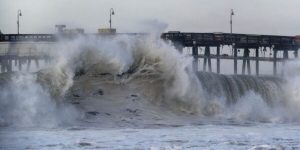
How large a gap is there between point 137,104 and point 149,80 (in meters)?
3.01

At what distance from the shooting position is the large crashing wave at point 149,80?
32.2 meters

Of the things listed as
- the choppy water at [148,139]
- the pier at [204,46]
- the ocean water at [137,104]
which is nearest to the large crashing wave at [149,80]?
the ocean water at [137,104]

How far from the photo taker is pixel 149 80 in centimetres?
3631

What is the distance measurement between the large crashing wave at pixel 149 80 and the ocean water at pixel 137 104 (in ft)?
0.16

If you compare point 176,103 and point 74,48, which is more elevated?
point 74,48

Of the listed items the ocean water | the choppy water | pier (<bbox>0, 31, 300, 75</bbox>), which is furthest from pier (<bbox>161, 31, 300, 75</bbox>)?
the choppy water

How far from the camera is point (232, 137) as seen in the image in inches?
957

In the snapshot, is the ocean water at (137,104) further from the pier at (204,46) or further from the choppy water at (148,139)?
the pier at (204,46)

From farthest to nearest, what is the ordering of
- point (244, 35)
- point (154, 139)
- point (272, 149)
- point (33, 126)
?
point (244, 35) < point (33, 126) < point (154, 139) < point (272, 149)

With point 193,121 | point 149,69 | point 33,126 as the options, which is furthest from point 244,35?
point 33,126

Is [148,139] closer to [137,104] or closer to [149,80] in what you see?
[137,104]

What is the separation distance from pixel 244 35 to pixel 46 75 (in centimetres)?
3433

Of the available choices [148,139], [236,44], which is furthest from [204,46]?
[148,139]

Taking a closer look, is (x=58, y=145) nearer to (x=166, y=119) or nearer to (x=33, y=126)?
(x=33, y=126)
